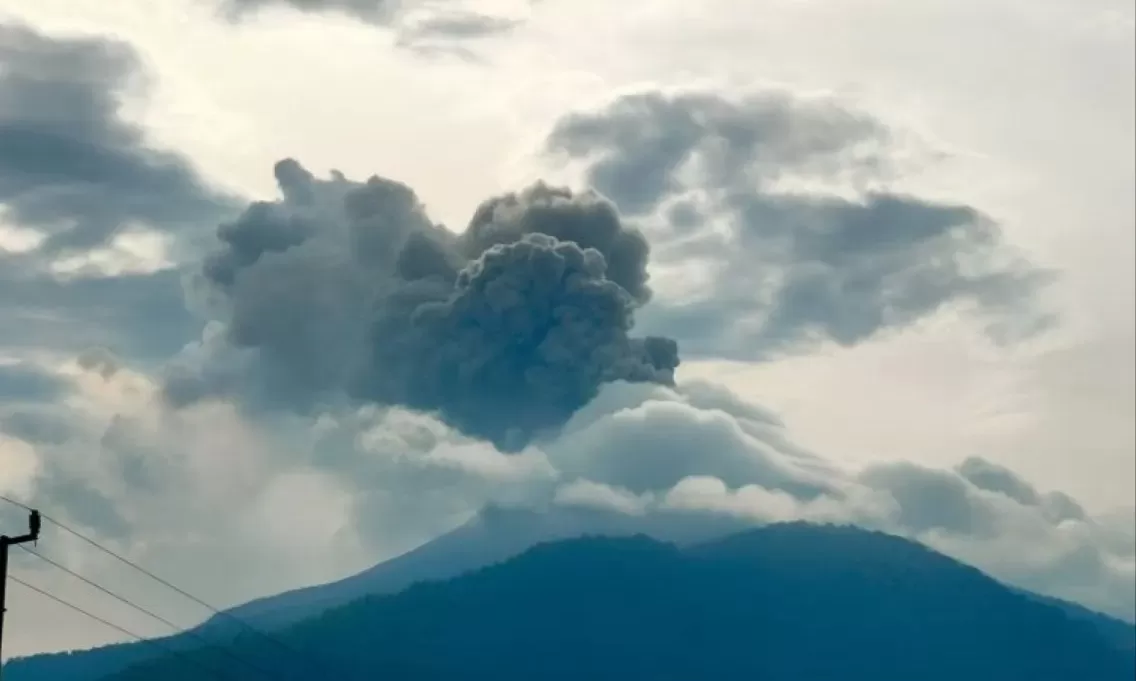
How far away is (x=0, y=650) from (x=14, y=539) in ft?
12.7

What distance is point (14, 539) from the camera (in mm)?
46656

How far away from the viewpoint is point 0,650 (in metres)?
44.1

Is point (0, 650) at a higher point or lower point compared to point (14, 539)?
lower
